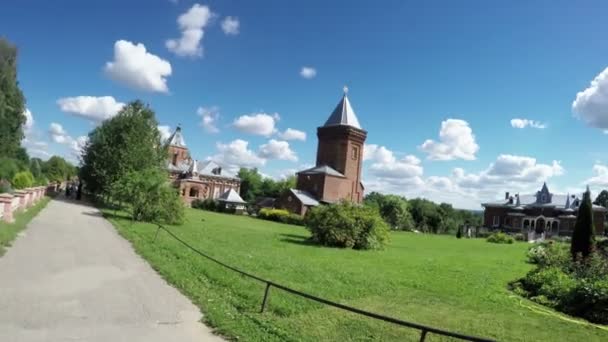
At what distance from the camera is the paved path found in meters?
5.44

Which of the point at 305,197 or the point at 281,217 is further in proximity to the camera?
the point at 305,197

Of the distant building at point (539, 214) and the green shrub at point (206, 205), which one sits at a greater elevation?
the distant building at point (539, 214)

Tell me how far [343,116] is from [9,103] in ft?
117

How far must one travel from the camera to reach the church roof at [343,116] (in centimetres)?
5528

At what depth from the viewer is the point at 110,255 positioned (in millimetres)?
11211

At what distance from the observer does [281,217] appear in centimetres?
4391

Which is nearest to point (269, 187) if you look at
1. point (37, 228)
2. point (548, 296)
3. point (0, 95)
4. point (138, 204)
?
point (0, 95)

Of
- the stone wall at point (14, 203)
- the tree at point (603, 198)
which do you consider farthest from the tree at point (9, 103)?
the tree at point (603, 198)

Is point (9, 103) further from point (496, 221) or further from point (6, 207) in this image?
point (496, 221)

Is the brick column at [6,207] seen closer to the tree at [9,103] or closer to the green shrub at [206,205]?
the tree at [9,103]

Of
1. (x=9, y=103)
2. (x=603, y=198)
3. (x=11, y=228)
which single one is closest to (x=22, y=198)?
(x=11, y=228)

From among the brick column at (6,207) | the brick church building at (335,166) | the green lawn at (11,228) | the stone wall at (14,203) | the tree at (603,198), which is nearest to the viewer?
the green lawn at (11,228)

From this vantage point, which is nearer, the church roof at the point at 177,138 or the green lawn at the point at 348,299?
the green lawn at the point at 348,299

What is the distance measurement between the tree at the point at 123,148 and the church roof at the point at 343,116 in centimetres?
2463
